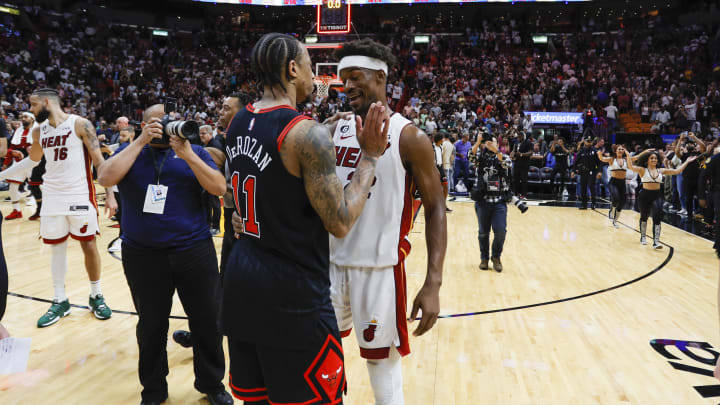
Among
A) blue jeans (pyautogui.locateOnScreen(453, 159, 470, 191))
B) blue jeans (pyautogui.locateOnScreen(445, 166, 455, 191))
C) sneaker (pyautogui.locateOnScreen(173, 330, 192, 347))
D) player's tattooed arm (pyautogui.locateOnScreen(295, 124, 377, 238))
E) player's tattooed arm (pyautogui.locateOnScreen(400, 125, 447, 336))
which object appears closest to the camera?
player's tattooed arm (pyautogui.locateOnScreen(295, 124, 377, 238))

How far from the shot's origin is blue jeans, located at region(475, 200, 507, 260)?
A: 6.29 metres

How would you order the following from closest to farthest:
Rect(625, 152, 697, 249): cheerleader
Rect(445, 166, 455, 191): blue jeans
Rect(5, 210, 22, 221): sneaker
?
Rect(625, 152, 697, 249): cheerleader < Rect(5, 210, 22, 221): sneaker < Rect(445, 166, 455, 191): blue jeans

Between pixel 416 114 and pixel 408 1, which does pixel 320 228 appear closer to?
pixel 416 114

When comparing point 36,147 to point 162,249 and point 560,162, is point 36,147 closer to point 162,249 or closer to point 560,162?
point 162,249

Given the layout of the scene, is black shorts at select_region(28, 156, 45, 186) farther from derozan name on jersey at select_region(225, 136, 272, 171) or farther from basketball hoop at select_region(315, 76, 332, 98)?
derozan name on jersey at select_region(225, 136, 272, 171)

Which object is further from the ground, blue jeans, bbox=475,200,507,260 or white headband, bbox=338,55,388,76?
white headband, bbox=338,55,388,76

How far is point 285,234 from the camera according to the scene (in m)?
1.57

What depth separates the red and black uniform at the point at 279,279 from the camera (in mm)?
1558

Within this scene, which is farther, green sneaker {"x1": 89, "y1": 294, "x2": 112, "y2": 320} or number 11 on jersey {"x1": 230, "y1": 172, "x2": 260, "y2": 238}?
green sneaker {"x1": 89, "y1": 294, "x2": 112, "y2": 320}

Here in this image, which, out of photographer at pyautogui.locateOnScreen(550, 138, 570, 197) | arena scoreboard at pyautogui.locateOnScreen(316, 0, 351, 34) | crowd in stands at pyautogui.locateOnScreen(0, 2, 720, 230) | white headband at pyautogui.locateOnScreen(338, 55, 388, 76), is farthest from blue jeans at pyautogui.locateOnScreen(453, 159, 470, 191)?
white headband at pyautogui.locateOnScreen(338, 55, 388, 76)

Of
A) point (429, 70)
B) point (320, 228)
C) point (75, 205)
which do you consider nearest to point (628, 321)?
point (320, 228)

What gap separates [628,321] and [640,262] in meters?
2.91

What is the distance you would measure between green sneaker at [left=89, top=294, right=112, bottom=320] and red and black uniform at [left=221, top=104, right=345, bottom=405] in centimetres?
330

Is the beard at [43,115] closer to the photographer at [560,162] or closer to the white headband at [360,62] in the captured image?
the white headband at [360,62]
